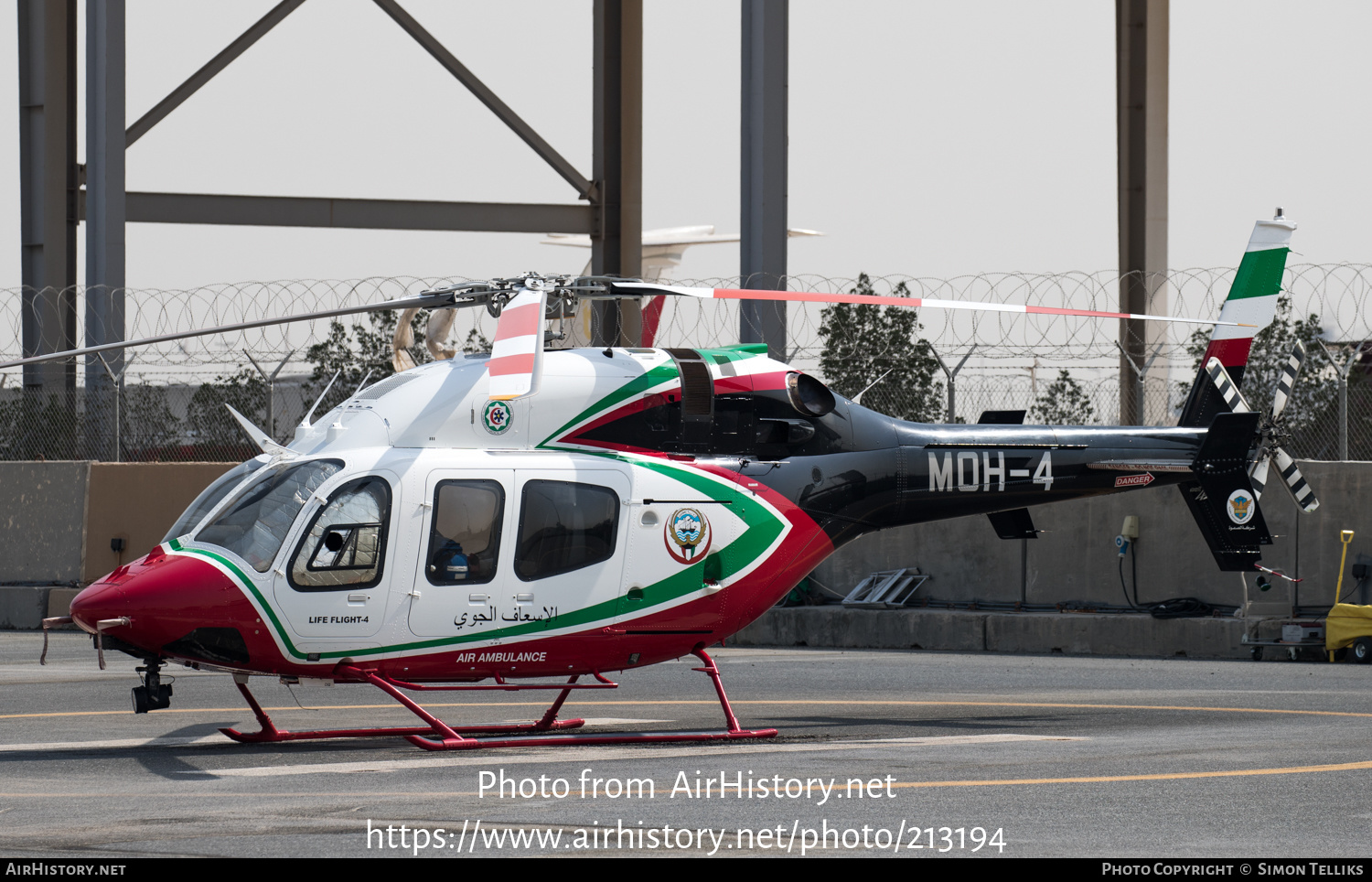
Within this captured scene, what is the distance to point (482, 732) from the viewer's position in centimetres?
1203

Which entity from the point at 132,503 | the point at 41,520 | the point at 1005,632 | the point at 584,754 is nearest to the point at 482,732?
the point at 584,754

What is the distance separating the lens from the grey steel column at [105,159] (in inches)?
990

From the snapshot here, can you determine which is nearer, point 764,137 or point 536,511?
point 536,511

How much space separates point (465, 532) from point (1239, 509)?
667cm

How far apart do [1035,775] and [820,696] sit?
4.83 m

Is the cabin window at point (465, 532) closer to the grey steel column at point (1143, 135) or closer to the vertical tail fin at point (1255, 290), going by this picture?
the vertical tail fin at point (1255, 290)

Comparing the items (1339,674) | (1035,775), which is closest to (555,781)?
(1035,775)

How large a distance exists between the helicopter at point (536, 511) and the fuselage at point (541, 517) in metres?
0.02

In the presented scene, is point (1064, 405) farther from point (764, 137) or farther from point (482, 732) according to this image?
point (482, 732)

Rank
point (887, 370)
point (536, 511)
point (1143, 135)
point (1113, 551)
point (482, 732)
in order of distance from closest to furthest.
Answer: point (536, 511), point (482, 732), point (1113, 551), point (887, 370), point (1143, 135)

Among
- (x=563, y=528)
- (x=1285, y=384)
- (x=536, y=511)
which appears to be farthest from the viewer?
(x=1285, y=384)

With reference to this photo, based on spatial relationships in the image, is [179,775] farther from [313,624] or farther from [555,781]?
[555,781]

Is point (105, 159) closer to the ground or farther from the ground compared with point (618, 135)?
closer to the ground

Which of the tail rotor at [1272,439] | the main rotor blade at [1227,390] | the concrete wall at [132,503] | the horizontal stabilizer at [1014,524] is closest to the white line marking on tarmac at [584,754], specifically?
the horizontal stabilizer at [1014,524]
